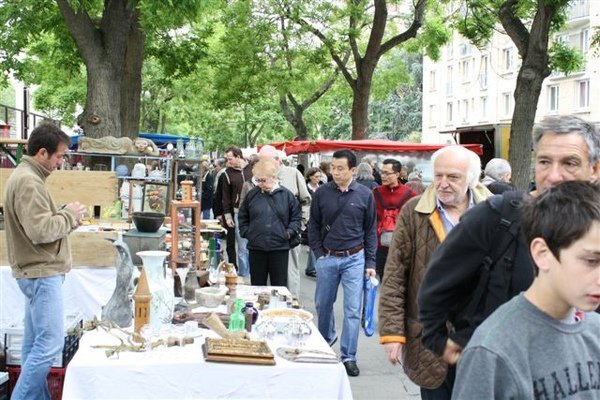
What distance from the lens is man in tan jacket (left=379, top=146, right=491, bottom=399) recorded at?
382 centimetres

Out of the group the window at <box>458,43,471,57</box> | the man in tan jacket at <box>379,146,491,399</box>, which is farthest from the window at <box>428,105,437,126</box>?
the man in tan jacket at <box>379,146,491,399</box>

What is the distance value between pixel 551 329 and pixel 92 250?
5916 mm

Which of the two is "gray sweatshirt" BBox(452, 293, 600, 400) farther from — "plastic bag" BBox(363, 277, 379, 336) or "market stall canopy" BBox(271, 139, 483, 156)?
"market stall canopy" BBox(271, 139, 483, 156)

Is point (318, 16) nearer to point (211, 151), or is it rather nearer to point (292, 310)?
point (292, 310)

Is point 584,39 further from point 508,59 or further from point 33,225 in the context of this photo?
point 33,225

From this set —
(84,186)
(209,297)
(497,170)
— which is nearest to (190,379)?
(209,297)

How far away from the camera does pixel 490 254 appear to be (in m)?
2.68

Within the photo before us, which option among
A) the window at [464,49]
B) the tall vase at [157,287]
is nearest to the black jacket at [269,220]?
the tall vase at [157,287]

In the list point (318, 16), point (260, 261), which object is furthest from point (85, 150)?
point (318, 16)

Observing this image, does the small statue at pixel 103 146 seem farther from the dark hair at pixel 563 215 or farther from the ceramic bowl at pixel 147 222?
the dark hair at pixel 563 215

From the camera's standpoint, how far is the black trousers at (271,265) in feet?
24.1

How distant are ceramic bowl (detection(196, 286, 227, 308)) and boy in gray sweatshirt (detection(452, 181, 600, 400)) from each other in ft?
11.2

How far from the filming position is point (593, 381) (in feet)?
6.30

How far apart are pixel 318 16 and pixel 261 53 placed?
2.91 metres
